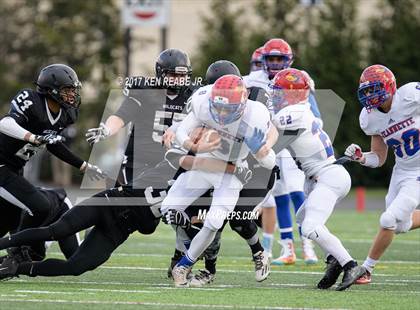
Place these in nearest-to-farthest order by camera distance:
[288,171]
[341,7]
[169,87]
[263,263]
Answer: [263,263] < [169,87] < [288,171] < [341,7]

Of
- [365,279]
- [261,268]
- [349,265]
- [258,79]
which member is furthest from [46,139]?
[258,79]

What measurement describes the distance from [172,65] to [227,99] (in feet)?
3.52

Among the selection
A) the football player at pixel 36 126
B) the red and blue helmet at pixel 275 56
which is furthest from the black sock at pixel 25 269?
the red and blue helmet at pixel 275 56

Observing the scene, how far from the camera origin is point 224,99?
6.78 metres

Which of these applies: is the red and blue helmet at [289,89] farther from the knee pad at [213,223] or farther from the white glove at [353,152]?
the knee pad at [213,223]

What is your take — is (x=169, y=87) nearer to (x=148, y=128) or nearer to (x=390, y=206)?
(x=148, y=128)

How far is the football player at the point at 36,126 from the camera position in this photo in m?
7.39

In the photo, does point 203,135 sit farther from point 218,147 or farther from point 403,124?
point 403,124

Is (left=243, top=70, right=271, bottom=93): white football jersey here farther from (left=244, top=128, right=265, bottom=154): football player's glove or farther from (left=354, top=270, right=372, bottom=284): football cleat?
(left=354, top=270, right=372, bottom=284): football cleat

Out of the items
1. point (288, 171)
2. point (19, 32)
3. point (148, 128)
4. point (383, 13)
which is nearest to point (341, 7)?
point (383, 13)

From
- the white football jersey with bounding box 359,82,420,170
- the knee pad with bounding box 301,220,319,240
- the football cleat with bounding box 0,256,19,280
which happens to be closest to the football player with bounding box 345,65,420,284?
the white football jersey with bounding box 359,82,420,170

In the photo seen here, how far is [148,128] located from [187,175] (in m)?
1.04

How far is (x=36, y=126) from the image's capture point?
24.5ft

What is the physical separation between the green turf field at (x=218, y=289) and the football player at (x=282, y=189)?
0.72 ft
